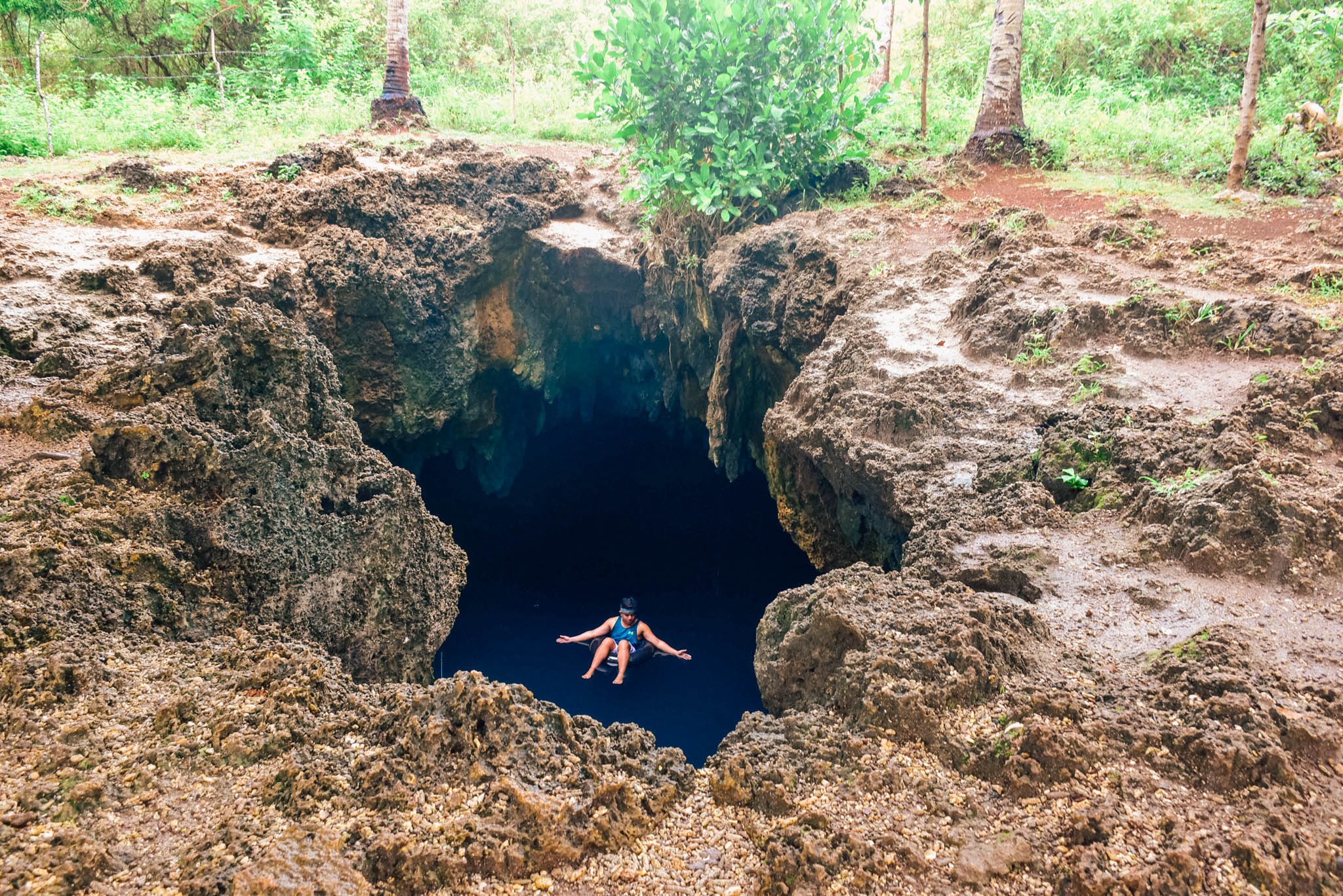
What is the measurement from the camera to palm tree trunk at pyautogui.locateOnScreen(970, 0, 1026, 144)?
8539mm

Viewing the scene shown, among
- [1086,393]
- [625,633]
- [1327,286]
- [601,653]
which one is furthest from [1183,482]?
[601,653]

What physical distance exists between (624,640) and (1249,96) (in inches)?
315

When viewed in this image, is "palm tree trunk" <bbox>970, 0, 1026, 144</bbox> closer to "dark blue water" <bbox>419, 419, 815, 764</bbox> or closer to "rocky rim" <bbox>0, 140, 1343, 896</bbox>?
"rocky rim" <bbox>0, 140, 1343, 896</bbox>

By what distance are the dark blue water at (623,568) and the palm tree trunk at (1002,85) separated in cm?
520

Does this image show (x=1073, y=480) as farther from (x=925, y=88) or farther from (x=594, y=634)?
(x=925, y=88)

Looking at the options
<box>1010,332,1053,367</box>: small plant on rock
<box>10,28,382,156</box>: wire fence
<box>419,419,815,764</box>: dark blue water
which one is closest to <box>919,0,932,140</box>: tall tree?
<box>419,419,815,764</box>: dark blue water

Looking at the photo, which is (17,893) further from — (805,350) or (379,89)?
(379,89)

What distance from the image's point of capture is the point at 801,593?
3287 millimetres

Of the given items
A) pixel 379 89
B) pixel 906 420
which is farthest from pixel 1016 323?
pixel 379 89

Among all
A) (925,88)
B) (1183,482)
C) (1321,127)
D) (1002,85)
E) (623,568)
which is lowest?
(623,568)

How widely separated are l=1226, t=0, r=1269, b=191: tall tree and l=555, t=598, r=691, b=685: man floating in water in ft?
23.7

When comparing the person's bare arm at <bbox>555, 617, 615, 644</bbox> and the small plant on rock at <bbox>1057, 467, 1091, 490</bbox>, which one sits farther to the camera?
the person's bare arm at <bbox>555, 617, 615, 644</bbox>

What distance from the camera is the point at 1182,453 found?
10.5ft

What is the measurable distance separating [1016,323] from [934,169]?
4.85 meters
